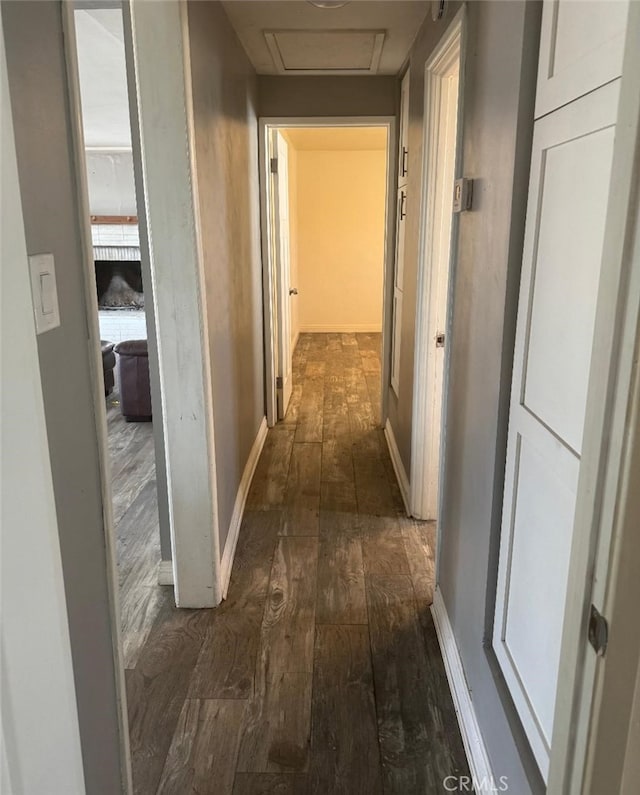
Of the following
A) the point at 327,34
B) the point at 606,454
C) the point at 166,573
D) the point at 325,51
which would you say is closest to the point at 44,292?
the point at 606,454

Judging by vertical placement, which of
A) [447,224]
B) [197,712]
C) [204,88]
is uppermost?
[204,88]

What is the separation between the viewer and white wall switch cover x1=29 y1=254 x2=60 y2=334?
944mm

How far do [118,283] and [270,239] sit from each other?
346cm

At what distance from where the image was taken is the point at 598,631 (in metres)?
0.75

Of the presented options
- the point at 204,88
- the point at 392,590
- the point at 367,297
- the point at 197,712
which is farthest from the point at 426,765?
the point at 367,297

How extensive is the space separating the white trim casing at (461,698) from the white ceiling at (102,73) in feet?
9.43

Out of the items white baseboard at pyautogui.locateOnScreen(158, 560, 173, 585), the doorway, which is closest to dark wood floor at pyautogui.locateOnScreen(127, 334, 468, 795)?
white baseboard at pyautogui.locateOnScreen(158, 560, 173, 585)

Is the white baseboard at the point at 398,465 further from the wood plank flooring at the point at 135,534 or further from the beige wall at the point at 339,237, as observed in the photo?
the beige wall at the point at 339,237

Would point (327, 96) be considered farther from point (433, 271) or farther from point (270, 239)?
point (433, 271)

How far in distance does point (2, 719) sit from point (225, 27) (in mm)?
2806

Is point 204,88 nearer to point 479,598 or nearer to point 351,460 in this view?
point 479,598

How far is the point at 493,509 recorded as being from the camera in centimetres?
154

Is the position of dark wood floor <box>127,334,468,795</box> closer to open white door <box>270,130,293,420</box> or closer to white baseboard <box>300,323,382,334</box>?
open white door <box>270,130,293,420</box>

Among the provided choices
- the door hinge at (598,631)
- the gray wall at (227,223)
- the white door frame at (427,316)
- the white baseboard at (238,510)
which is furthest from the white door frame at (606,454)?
the white baseboard at (238,510)
